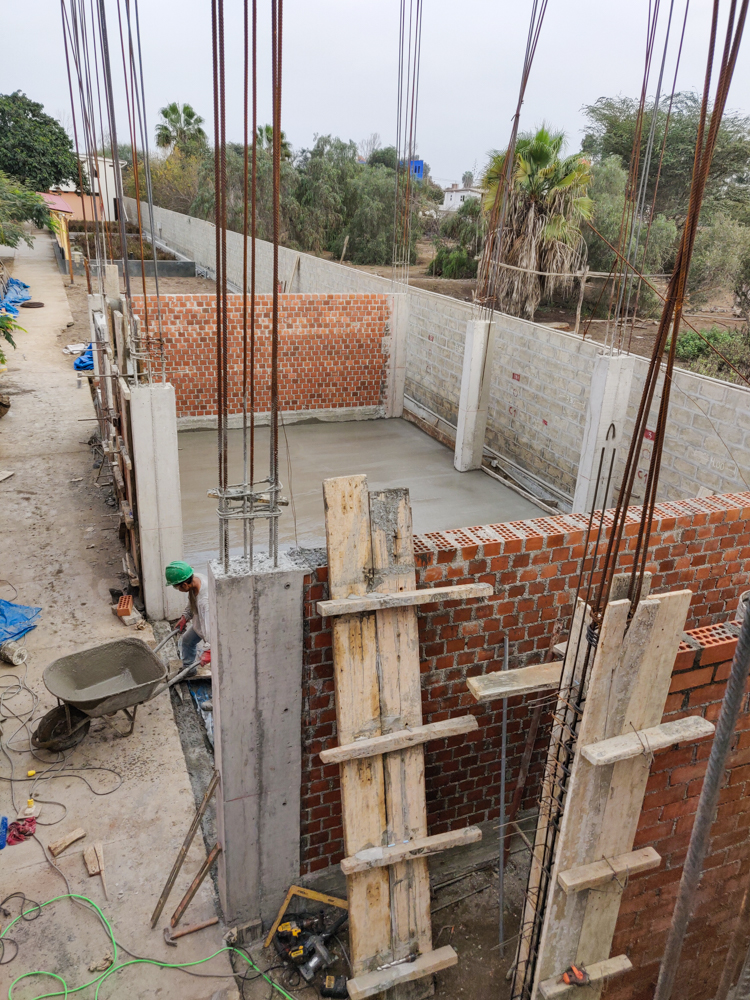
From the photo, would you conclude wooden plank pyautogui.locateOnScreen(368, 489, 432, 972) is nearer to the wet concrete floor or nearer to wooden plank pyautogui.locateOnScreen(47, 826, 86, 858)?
wooden plank pyautogui.locateOnScreen(47, 826, 86, 858)

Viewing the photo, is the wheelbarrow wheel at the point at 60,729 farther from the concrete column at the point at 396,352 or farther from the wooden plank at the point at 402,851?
the concrete column at the point at 396,352

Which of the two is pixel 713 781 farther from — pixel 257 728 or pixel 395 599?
pixel 257 728

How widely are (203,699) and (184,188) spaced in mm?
41030

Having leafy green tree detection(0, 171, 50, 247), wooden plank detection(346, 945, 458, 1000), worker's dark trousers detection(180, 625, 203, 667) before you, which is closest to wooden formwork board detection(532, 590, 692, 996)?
wooden plank detection(346, 945, 458, 1000)

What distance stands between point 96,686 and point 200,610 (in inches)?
41.6

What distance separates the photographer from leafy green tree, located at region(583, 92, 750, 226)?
20297mm

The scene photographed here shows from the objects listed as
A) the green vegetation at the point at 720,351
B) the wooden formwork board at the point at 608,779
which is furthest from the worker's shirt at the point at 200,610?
the green vegetation at the point at 720,351

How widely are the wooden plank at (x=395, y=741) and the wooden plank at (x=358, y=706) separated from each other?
0.06 meters

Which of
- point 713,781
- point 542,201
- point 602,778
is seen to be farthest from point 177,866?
point 542,201

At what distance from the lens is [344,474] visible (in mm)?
10953

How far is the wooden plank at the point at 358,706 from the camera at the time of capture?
305cm

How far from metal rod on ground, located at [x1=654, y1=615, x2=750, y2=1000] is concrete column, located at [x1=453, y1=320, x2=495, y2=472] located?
938cm

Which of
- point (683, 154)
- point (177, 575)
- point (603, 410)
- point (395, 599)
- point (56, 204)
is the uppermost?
point (683, 154)

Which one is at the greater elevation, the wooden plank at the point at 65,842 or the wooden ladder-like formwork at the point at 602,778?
the wooden ladder-like formwork at the point at 602,778
